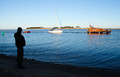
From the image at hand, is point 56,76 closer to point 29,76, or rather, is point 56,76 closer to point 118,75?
point 29,76

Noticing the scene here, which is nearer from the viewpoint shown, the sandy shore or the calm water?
the sandy shore

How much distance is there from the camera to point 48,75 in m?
6.22

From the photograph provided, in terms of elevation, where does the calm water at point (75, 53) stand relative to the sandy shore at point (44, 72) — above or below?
below

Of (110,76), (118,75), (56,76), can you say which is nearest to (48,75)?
(56,76)

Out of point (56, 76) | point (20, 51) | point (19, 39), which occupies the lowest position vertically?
point (56, 76)

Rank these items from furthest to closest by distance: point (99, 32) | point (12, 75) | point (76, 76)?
point (99, 32) < point (76, 76) < point (12, 75)

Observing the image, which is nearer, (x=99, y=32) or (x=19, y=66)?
(x=19, y=66)

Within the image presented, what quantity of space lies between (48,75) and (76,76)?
148 centimetres

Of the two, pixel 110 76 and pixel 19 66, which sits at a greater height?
pixel 19 66

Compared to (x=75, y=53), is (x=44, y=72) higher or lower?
higher

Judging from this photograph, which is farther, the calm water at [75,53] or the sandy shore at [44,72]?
the calm water at [75,53]

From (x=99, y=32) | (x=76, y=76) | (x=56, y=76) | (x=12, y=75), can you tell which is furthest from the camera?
(x=99, y=32)

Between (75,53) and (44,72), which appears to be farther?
(75,53)

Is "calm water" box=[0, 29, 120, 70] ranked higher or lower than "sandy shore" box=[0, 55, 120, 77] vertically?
lower
